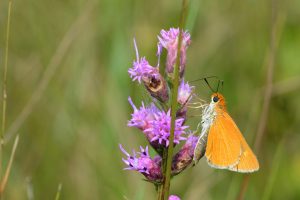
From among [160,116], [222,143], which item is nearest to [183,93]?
[160,116]

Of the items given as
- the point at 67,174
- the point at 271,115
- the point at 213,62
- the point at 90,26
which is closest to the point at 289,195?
the point at 271,115

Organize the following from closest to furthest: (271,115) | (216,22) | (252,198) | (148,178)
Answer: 1. (148,178)
2. (252,198)
3. (271,115)
4. (216,22)

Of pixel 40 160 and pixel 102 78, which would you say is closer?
pixel 40 160

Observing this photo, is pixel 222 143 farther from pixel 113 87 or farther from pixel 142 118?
pixel 113 87

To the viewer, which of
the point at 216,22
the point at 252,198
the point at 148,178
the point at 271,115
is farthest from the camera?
the point at 216,22

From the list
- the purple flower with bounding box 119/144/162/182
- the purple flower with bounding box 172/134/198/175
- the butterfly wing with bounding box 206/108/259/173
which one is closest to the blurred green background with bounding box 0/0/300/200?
the butterfly wing with bounding box 206/108/259/173

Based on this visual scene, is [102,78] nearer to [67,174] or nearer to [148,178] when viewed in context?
[67,174]

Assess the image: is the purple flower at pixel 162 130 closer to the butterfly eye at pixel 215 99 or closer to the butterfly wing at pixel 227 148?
the butterfly wing at pixel 227 148
